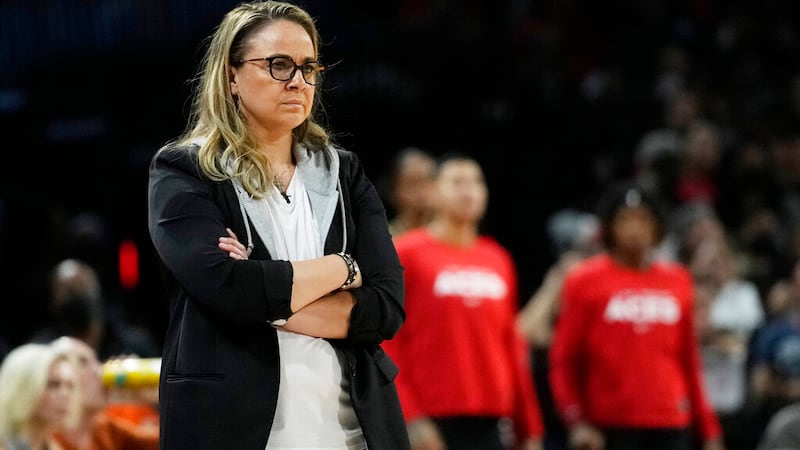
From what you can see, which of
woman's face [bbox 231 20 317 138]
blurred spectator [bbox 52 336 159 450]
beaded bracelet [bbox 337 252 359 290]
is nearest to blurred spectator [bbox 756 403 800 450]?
blurred spectator [bbox 52 336 159 450]

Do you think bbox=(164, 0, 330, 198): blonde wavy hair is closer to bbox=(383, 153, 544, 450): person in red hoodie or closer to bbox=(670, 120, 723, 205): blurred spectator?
bbox=(383, 153, 544, 450): person in red hoodie

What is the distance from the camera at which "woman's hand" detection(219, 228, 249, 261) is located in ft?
9.06

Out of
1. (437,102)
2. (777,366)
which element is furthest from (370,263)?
(437,102)

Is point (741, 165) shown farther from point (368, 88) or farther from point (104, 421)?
point (104, 421)

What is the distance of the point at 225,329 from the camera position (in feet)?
9.05

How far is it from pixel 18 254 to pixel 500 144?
150 inches

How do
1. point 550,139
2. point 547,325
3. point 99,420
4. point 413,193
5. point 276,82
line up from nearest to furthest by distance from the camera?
1. point 276,82
2. point 99,420
3. point 413,193
4. point 547,325
5. point 550,139

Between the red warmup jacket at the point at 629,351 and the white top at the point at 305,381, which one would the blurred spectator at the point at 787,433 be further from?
the white top at the point at 305,381

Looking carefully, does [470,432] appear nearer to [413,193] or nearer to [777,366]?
[413,193]

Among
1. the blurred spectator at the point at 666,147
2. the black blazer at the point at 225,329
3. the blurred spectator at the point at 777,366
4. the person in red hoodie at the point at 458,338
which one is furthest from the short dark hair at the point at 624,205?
the black blazer at the point at 225,329

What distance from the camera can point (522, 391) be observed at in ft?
20.8

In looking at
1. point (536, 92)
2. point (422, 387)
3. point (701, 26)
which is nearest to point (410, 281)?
point (422, 387)

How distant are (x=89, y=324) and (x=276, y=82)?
394cm

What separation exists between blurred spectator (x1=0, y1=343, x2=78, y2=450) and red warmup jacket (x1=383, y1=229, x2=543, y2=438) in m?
1.67
